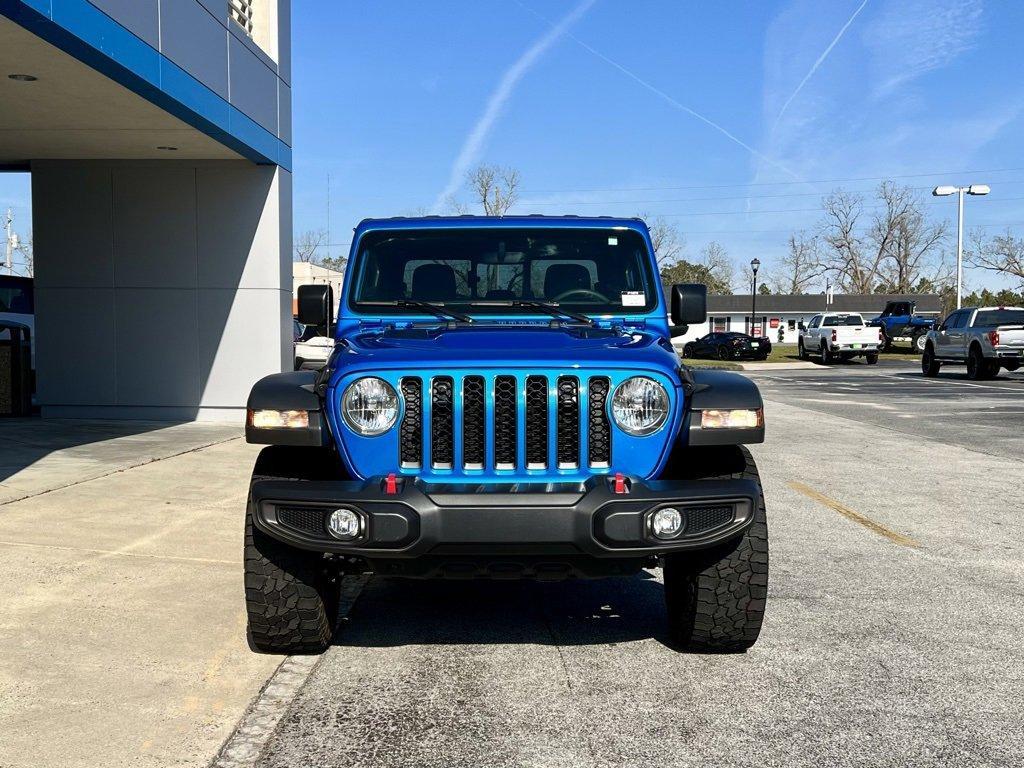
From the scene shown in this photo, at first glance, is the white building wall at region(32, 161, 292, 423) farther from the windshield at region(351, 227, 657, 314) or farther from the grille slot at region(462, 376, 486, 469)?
the grille slot at region(462, 376, 486, 469)

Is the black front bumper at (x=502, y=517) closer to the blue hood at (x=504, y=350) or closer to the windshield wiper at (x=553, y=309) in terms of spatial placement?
the blue hood at (x=504, y=350)

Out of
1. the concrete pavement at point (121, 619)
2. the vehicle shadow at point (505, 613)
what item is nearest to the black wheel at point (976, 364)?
the concrete pavement at point (121, 619)

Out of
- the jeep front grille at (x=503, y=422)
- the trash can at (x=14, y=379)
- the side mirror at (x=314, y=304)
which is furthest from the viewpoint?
the trash can at (x=14, y=379)

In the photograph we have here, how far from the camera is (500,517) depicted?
389cm

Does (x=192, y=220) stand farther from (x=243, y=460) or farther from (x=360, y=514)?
(x=360, y=514)

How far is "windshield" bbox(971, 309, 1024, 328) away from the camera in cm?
2587

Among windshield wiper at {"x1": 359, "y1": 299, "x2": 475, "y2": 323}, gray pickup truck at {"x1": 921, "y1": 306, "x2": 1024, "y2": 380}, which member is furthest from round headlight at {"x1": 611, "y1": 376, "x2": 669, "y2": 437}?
gray pickup truck at {"x1": 921, "y1": 306, "x2": 1024, "y2": 380}

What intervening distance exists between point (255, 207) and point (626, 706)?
12.7 m

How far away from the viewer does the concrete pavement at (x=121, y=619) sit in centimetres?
369

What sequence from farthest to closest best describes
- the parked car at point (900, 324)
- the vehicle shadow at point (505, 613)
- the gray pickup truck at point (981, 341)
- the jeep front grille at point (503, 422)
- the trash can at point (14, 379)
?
the parked car at point (900, 324), the gray pickup truck at point (981, 341), the trash can at point (14, 379), the vehicle shadow at point (505, 613), the jeep front grille at point (503, 422)

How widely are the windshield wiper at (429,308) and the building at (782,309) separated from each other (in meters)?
78.6

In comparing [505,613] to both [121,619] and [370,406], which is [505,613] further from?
[121,619]

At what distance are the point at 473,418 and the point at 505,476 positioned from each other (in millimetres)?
261

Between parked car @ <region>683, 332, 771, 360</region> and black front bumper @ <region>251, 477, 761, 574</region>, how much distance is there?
1688 inches
